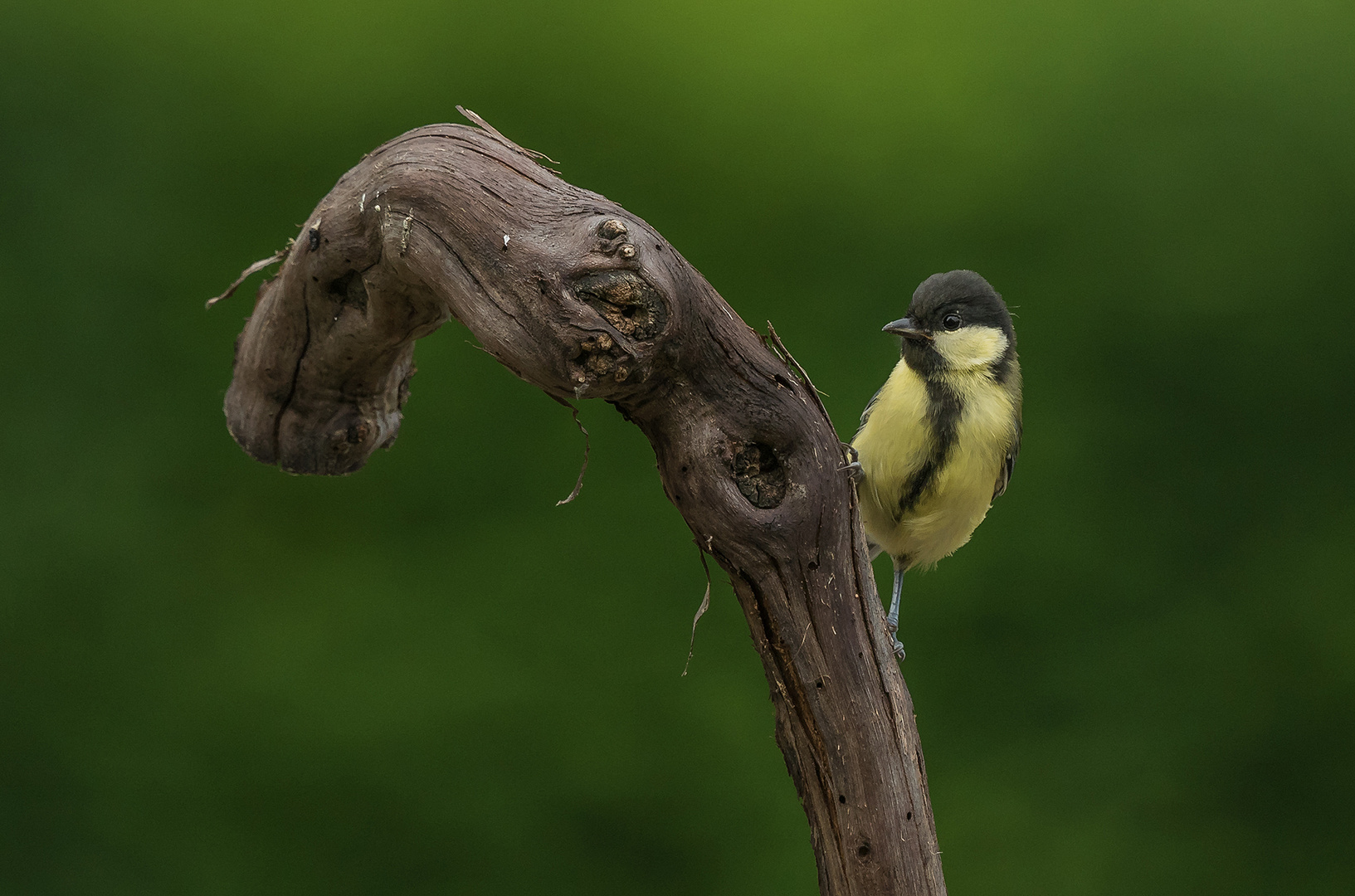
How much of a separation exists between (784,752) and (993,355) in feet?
2.55

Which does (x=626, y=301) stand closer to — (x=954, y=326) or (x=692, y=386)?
(x=692, y=386)

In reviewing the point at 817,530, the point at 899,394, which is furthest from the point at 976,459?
the point at 817,530

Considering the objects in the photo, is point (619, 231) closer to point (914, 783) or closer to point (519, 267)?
point (519, 267)

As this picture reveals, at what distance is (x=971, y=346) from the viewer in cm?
189

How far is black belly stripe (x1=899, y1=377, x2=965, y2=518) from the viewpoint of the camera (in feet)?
6.22

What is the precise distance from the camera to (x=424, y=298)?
5.49 ft

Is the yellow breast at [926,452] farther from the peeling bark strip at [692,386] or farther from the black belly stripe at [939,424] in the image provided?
the peeling bark strip at [692,386]

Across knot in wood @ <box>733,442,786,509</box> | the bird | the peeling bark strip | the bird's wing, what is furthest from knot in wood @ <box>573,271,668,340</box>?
the bird's wing

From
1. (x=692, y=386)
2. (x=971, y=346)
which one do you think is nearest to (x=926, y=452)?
(x=971, y=346)

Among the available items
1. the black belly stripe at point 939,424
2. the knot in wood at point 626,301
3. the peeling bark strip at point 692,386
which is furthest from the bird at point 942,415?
the knot in wood at point 626,301

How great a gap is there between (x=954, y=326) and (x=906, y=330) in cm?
9

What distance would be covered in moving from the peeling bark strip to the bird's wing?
55cm

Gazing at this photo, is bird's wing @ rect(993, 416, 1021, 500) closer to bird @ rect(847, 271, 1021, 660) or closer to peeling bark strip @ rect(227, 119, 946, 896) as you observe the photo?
bird @ rect(847, 271, 1021, 660)

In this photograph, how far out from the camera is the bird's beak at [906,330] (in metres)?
1.84
